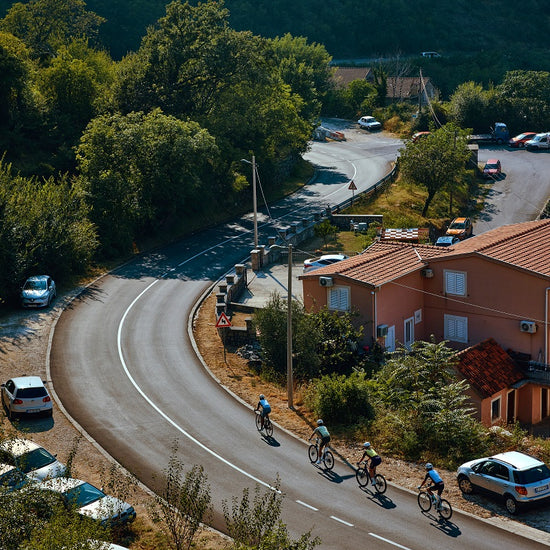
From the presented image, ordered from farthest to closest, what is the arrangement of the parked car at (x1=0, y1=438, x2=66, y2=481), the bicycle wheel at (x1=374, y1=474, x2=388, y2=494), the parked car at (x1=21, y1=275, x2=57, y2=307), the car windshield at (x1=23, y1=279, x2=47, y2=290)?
the car windshield at (x1=23, y1=279, x2=47, y2=290) < the parked car at (x1=21, y1=275, x2=57, y2=307) < the bicycle wheel at (x1=374, y1=474, x2=388, y2=494) < the parked car at (x1=0, y1=438, x2=66, y2=481)

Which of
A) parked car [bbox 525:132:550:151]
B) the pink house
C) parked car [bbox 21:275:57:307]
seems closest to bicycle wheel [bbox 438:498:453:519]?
the pink house

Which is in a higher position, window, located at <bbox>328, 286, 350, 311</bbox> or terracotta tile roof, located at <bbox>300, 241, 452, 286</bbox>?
terracotta tile roof, located at <bbox>300, 241, 452, 286</bbox>

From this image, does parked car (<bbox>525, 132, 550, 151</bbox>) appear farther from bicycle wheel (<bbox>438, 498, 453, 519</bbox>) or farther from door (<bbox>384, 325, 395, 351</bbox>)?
bicycle wheel (<bbox>438, 498, 453, 519</bbox>)

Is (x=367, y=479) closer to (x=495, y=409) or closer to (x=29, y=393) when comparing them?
(x=495, y=409)

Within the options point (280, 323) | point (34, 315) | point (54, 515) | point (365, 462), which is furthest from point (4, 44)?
point (54, 515)

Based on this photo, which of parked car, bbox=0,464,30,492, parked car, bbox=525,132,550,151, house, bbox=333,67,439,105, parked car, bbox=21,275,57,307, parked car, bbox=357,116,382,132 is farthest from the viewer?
house, bbox=333,67,439,105

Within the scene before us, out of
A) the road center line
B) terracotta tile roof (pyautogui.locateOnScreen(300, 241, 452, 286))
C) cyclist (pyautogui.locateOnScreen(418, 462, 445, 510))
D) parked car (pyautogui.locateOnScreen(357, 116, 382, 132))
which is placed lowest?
the road center line

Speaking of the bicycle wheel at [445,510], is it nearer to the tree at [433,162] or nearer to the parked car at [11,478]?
the parked car at [11,478]

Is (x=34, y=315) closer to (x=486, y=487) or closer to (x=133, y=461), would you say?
(x=133, y=461)
